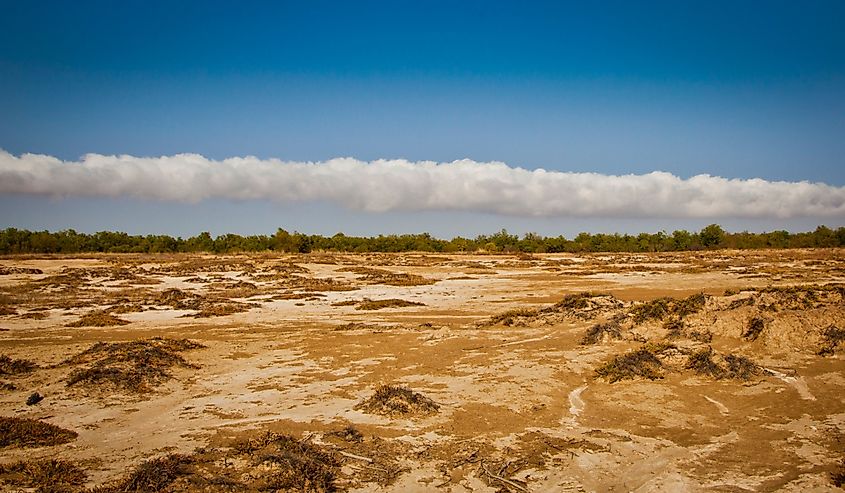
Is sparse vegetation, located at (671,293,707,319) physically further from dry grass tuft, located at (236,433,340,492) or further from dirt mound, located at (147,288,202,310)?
dirt mound, located at (147,288,202,310)

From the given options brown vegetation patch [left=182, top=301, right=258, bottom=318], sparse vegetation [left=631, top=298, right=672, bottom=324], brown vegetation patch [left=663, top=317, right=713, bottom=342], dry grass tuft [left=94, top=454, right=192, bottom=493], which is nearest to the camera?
dry grass tuft [left=94, top=454, right=192, bottom=493]

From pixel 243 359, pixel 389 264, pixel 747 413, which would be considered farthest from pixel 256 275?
pixel 747 413

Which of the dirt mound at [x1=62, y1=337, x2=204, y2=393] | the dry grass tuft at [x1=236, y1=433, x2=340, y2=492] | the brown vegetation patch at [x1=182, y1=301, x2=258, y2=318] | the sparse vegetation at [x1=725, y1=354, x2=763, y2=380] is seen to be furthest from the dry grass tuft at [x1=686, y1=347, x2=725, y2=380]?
the brown vegetation patch at [x1=182, y1=301, x2=258, y2=318]

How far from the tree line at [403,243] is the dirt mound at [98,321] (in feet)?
224

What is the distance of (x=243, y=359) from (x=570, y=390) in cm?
948

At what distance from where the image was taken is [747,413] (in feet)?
34.6

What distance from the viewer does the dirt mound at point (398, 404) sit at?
34.8ft

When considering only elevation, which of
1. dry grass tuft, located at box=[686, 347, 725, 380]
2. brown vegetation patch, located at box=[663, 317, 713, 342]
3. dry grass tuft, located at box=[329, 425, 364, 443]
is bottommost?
dry grass tuft, located at box=[329, 425, 364, 443]

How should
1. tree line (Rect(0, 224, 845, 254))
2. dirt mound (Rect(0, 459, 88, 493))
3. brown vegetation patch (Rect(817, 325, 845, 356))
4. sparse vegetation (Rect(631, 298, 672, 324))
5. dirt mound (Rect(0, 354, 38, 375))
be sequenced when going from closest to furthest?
dirt mound (Rect(0, 459, 88, 493)), dirt mound (Rect(0, 354, 38, 375)), brown vegetation patch (Rect(817, 325, 845, 356)), sparse vegetation (Rect(631, 298, 672, 324)), tree line (Rect(0, 224, 845, 254))

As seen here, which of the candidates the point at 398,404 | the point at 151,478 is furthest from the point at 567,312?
the point at 151,478

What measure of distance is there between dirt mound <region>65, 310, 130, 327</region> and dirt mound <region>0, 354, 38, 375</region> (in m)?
8.04

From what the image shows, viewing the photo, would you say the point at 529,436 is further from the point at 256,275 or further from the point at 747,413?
the point at 256,275

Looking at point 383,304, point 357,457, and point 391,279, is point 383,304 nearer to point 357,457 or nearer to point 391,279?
point 391,279

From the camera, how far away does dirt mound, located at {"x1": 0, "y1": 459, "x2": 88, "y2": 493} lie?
746cm
